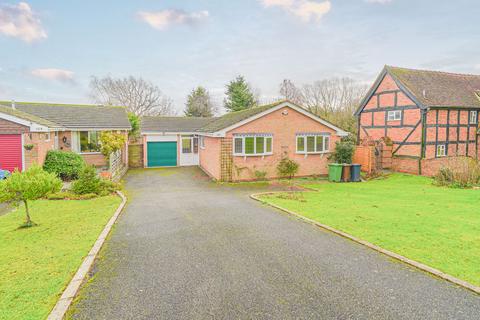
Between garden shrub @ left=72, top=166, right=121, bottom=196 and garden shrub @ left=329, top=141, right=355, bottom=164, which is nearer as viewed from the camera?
garden shrub @ left=72, top=166, right=121, bottom=196

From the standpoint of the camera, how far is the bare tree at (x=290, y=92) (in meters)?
44.0

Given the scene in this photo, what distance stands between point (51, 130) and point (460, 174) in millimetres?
24049

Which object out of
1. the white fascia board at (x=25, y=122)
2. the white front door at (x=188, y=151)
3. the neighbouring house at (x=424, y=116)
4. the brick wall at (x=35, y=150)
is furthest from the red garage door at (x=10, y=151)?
the neighbouring house at (x=424, y=116)

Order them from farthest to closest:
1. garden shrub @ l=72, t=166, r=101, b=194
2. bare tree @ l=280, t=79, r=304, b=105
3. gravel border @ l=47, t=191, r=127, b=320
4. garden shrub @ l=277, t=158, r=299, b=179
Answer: bare tree @ l=280, t=79, r=304, b=105 → garden shrub @ l=277, t=158, r=299, b=179 → garden shrub @ l=72, t=166, r=101, b=194 → gravel border @ l=47, t=191, r=127, b=320

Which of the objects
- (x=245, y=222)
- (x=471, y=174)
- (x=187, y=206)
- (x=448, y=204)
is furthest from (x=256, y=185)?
(x=471, y=174)

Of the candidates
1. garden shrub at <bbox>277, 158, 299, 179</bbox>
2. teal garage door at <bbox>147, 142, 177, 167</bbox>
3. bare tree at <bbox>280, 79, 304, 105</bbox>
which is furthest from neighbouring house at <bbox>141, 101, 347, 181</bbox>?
bare tree at <bbox>280, 79, 304, 105</bbox>

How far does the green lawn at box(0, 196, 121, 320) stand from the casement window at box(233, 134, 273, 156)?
27.5 feet

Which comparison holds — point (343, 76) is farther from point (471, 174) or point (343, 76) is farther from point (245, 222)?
point (245, 222)

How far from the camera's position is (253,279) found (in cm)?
464

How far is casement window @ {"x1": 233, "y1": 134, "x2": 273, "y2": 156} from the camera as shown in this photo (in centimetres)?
1684

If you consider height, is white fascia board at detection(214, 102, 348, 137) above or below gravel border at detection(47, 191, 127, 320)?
above

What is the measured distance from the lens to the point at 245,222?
818cm

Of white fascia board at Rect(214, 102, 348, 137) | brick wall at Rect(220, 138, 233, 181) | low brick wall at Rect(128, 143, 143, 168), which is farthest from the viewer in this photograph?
low brick wall at Rect(128, 143, 143, 168)

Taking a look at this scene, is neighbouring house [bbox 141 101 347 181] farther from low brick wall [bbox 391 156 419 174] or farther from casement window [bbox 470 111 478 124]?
casement window [bbox 470 111 478 124]
